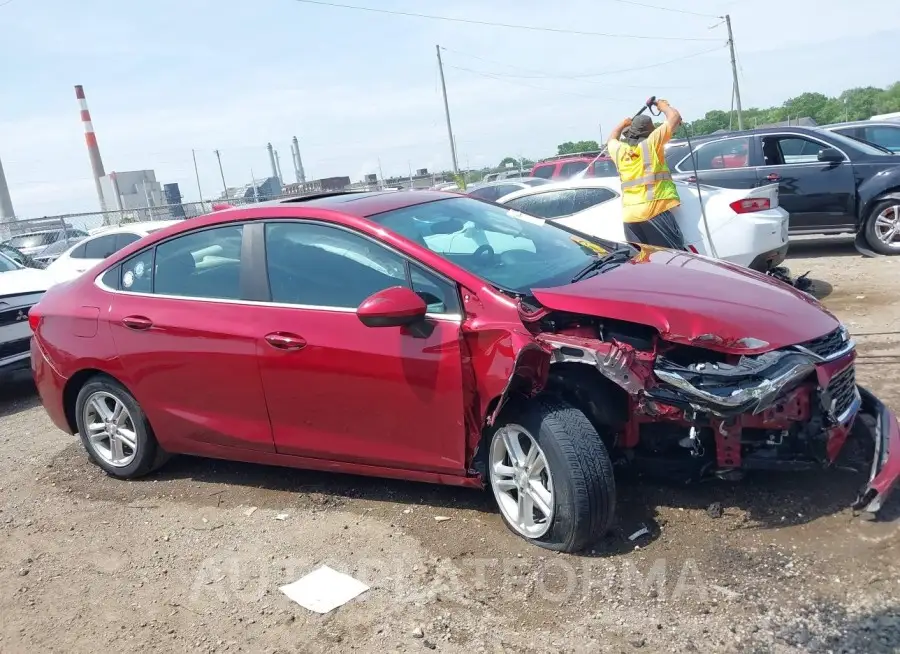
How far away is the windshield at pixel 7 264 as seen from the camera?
8.95m

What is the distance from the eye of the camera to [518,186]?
13.7 meters

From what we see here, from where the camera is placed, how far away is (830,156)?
10.0 meters

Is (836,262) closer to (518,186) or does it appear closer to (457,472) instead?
(518,186)

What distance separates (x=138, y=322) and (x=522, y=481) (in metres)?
2.42

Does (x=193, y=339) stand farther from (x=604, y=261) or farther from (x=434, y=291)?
(x=604, y=261)

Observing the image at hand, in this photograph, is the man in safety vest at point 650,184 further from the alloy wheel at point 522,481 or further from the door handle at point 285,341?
the door handle at point 285,341

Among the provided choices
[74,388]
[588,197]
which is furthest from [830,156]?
[74,388]

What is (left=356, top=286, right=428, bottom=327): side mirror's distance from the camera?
11.5ft

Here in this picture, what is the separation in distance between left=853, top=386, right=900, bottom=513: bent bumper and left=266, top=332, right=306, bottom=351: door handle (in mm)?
2603

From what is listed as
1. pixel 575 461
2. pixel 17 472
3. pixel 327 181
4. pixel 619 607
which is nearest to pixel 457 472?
pixel 575 461

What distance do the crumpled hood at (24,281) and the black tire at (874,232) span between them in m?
9.18

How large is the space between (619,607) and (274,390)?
1.99m

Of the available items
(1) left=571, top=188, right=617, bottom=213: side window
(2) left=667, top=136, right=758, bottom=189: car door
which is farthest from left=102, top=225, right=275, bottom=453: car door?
(2) left=667, top=136, right=758, bottom=189: car door

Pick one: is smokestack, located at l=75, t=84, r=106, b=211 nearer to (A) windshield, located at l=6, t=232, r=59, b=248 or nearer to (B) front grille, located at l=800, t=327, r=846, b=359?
(A) windshield, located at l=6, t=232, r=59, b=248
